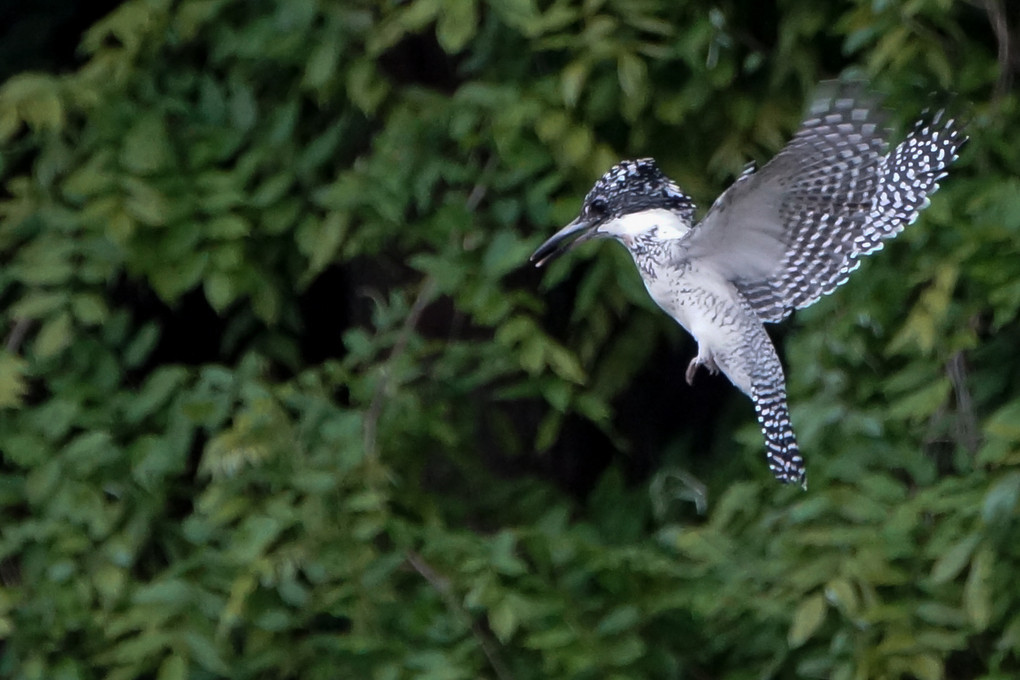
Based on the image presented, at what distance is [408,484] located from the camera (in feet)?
8.06

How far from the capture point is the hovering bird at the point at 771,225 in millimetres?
1472

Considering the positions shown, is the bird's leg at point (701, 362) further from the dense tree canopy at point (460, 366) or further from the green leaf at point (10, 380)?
the green leaf at point (10, 380)

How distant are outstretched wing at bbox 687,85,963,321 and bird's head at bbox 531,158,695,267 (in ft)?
0.22

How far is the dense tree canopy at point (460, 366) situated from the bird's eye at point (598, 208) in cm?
66

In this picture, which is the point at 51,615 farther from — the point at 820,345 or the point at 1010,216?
the point at 1010,216

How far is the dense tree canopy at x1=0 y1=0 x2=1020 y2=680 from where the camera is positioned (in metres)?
2.23

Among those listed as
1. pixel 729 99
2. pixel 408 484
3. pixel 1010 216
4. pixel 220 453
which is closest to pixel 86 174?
pixel 220 453

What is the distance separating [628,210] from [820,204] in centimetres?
18

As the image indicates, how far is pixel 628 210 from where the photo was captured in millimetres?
1555

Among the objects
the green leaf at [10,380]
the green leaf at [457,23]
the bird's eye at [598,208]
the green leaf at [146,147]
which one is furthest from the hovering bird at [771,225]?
the green leaf at [10,380]

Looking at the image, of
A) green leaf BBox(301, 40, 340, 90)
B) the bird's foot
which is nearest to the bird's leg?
the bird's foot

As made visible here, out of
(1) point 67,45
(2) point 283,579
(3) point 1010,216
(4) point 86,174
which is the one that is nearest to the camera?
(3) point 1010,216

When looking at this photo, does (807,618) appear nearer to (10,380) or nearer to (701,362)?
(701,362)

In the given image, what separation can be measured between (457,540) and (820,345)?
0.58 metres
